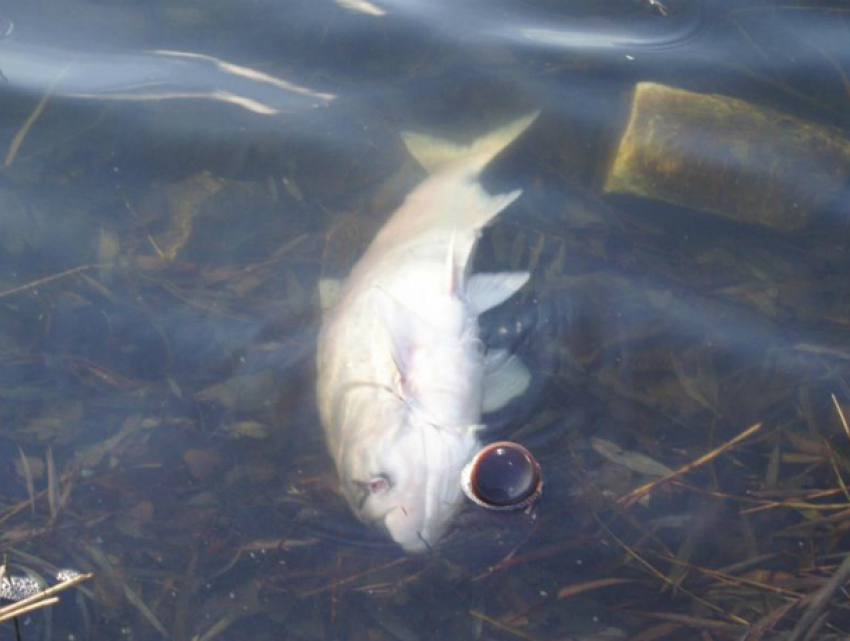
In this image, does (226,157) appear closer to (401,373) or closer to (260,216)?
(260,216)

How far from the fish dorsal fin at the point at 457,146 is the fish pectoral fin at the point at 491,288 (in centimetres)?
77

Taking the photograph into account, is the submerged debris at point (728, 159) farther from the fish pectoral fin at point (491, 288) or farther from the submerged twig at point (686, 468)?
the submerged twig at point (686, 468)

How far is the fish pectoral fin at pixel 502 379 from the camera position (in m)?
3.74

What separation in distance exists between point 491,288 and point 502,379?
425 millimetres

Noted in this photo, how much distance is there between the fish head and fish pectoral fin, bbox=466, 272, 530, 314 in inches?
25.0

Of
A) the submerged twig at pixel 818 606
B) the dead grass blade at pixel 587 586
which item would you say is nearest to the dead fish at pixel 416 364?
the dead grass blade at pixel 587 586

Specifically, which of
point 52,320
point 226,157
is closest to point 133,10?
point 226,157

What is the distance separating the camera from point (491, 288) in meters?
3.95

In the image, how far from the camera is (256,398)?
3.90m

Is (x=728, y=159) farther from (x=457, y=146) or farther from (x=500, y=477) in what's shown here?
(x=500, y=477)

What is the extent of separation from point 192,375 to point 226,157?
1309 millimetres

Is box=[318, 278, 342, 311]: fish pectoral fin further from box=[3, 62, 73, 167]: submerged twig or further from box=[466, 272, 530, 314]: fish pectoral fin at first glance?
box=[3, 62, 73, 167]: submerged twig

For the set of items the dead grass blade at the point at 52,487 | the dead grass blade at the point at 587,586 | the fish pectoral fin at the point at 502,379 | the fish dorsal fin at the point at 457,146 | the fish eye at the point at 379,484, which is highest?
the fish dorsal fin at the point at 457,146

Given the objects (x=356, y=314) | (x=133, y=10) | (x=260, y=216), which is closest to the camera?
(x=356, y=314)
